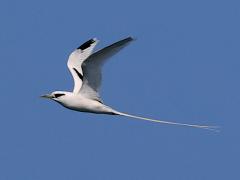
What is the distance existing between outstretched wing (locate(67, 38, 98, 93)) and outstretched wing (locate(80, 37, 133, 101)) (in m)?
0.45

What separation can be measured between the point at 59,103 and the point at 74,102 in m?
0.44

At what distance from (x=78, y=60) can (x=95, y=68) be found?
3.14 meters

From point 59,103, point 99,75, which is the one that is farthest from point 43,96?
point 99,75

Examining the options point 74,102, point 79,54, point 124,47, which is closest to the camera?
point 124,47

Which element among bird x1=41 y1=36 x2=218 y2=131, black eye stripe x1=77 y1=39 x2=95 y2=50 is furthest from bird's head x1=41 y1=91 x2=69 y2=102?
black eye stripe x1=77 y1=39 x2=95 y2=50

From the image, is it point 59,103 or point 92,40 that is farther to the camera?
point 92,40

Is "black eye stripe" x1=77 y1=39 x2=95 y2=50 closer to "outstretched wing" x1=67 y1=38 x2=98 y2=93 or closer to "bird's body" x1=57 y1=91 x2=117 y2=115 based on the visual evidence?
"outstretched wing" x1=67 y1=38 x2=98 y2=93

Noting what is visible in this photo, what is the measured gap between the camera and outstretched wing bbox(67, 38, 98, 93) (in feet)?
61.4

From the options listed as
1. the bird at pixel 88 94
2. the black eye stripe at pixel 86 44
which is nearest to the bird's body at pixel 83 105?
the bird at pixel 88 94

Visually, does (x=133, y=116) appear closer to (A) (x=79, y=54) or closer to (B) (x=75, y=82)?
(B) (x=75, y=82)

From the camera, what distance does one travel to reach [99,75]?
56.6ft

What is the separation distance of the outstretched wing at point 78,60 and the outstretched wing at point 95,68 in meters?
0.45

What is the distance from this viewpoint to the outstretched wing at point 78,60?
18719mm

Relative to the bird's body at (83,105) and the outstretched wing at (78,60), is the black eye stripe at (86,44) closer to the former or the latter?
the outstretched wing at (78,60)
